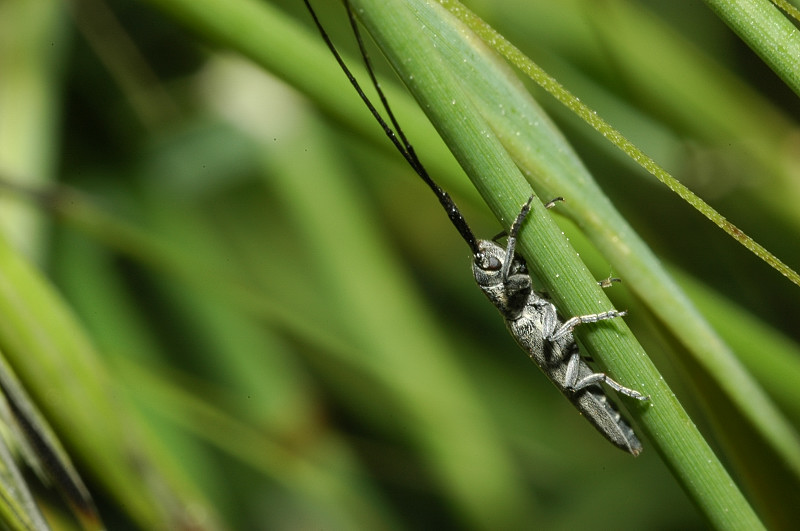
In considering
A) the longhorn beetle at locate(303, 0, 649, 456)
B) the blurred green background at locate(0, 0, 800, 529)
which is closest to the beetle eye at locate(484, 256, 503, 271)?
the longhorn beetle at locate(303, 0, 649, 456)

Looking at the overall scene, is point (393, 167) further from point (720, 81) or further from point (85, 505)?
point (85, 505)

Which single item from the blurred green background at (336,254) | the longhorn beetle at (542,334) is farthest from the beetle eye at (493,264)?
the blurred green background at (336,254)

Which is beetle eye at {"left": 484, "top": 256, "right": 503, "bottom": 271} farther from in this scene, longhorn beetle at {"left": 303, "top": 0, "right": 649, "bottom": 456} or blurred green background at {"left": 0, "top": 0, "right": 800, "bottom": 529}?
blurred green background at {"left": 0, "top": 0, "right": 800, "bottom": 529}

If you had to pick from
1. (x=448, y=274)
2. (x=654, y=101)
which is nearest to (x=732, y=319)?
(x=654, y=101)

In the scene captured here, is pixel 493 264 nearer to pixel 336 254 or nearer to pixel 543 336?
pixel 543 336

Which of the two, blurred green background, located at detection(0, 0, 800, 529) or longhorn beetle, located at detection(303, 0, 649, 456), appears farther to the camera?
blurred green background, located at detection(0, 0, 800, 529)

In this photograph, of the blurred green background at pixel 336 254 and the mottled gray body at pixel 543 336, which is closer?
the mottled gray body at pixel 543 336

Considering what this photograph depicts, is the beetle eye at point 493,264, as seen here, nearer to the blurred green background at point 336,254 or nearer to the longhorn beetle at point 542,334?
the longhorn beetle at point 542,334
